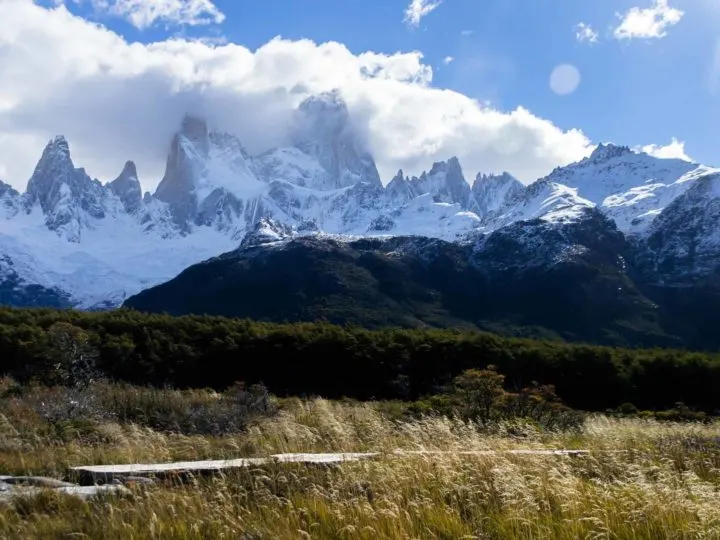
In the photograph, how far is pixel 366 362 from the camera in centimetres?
3744

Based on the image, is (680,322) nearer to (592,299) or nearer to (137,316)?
(592,299)

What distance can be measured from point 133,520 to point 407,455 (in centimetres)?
331

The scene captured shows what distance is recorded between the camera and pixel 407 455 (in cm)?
822

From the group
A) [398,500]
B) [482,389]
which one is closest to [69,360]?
[482,389]

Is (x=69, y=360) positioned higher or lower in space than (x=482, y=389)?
higher

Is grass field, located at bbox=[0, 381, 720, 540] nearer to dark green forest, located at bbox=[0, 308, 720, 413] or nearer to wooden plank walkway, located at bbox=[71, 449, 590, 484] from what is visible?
wooden plank walkway, located at bbox=[71, 449, 590, 484]

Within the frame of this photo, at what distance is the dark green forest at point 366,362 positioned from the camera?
3662 centimetres

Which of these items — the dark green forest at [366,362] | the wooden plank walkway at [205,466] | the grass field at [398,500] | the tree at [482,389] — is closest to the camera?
the grass field at [398,500]

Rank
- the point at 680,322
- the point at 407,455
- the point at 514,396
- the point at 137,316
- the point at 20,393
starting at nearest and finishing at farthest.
Result: the point at 407,455 → the point at 20,393 → the point at 514,396 → the point at 137,316 → the point at 680,322

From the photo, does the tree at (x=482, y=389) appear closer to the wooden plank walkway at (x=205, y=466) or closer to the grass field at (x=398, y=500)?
the grass field at (x=398, y=500)

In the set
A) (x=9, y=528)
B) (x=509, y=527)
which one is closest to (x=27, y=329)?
(x=9, y=528)

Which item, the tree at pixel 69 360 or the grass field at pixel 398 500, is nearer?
the grass field at pixel 398 500

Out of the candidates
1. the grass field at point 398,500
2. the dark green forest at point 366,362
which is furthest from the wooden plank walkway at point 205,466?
the dark green forest at point 366,362

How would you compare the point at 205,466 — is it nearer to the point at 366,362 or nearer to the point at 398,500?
the point at 398,500
